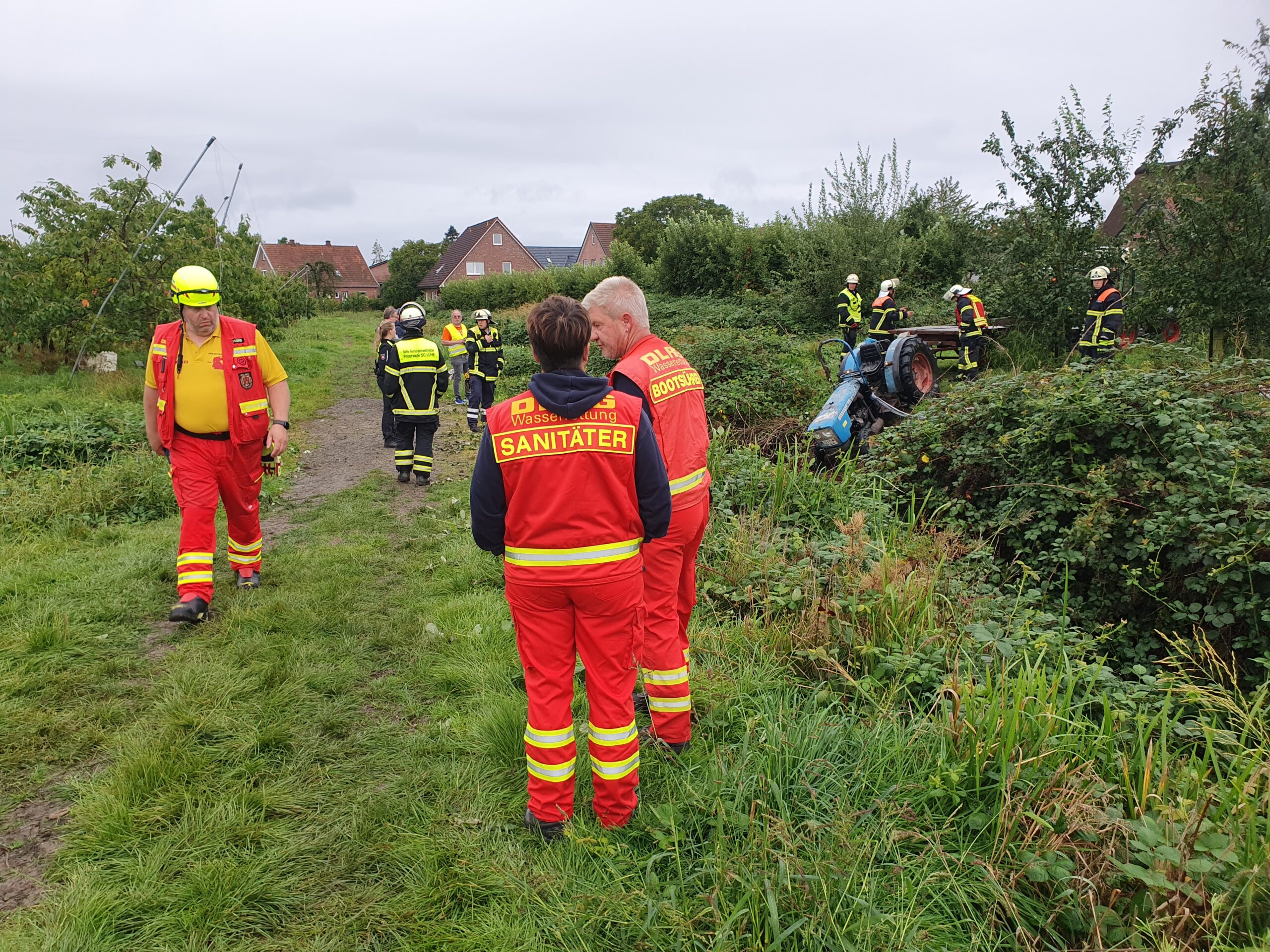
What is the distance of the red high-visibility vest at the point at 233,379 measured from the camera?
4434 mm

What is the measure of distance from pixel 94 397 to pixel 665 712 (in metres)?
11.0

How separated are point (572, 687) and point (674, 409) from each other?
4.07ft

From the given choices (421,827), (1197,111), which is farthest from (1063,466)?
(1197,111)

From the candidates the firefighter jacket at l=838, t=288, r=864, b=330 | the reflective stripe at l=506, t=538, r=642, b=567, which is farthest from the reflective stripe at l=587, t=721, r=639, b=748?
the firefighter jacket at l=838, t=288, r=864, b=330

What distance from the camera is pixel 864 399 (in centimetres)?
792

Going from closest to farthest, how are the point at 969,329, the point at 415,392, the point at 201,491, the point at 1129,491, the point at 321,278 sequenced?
1. the point at 201,491
2. the point at 1129,491
3. the point at 415,392
4. the point at 969,329
5. the point at 321,278

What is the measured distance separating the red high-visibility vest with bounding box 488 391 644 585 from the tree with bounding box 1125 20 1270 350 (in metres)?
11.9

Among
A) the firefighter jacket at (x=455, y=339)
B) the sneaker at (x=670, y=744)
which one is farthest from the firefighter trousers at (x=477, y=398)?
the sneaker at (x=670, y=744)

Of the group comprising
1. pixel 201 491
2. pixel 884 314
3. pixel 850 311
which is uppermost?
pixel 850 311

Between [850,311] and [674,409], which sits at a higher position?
[850,311]

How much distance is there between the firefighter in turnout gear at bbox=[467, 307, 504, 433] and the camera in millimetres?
11656

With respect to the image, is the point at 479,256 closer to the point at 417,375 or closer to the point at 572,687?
the point at 417,375

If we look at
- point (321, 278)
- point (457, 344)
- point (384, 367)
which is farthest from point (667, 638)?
point (321, 278)

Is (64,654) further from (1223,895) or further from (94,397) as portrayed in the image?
(94,397)
